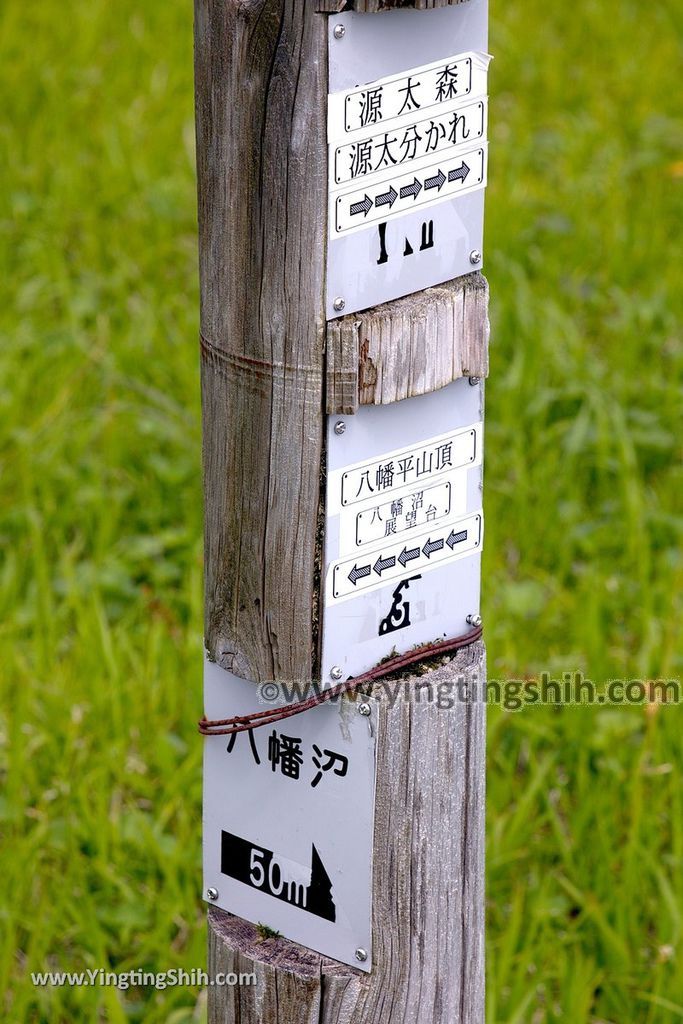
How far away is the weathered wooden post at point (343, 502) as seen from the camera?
1.49 meters

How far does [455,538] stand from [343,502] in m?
0.19

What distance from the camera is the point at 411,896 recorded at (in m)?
1.73

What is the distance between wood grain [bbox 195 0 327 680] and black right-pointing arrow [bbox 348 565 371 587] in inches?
1.8

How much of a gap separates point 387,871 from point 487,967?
3.08 ft

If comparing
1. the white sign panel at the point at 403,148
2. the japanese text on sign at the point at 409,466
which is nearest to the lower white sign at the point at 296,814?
the japanese text on sign at the point at 409,466

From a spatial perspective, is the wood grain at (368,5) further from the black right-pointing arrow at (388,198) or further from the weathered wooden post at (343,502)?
the black right-pointing arrow at (388,198)

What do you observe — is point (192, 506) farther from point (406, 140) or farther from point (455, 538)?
point (406, 140)

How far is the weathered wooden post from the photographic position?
1.49 metres

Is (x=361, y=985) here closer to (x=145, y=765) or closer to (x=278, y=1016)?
(x=278, y=1016)

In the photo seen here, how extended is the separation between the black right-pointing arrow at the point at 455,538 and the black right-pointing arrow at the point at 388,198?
1.34 ft

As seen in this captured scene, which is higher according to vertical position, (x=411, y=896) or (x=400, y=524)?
(x=400, y=524)

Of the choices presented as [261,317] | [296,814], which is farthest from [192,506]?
[261,317]

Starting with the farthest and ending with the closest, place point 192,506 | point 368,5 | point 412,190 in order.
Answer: point 192,506 < point 412,190 < point 368,5

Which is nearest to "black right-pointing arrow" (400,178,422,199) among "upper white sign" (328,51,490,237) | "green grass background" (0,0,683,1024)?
"upper white sign" (328,51,490,237)
